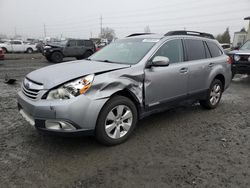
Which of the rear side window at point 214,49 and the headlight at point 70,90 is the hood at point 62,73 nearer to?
the headlight at point 70,90

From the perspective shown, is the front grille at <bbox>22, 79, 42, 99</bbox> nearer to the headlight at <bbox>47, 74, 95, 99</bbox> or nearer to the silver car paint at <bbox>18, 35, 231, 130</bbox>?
the silver car paint at <bbox>18, 35, 231, 130</bbox>

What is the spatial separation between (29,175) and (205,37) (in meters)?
4.47

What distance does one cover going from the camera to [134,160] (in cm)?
309

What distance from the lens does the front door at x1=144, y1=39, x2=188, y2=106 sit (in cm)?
373

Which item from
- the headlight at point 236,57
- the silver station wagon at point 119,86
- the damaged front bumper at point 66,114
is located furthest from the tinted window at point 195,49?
the headlight at point 236,57

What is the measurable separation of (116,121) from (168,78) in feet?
4.09

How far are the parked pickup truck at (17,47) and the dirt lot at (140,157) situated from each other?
24684 millimetres

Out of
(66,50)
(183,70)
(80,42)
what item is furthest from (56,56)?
(183,70)

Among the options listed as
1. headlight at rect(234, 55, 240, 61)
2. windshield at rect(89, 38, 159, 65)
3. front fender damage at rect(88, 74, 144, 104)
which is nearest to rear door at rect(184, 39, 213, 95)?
windshield at rect(89, 38, 159, 65)

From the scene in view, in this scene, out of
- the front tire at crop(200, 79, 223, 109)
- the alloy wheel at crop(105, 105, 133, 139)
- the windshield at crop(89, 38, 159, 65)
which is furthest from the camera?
the front tire at crop(200, 79, 223, 109)

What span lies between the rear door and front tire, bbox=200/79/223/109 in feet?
1.13

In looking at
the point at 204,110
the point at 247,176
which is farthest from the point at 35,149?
the point at 204,110

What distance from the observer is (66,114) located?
2.89m

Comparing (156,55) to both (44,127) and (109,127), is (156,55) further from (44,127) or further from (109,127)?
(44,127)
